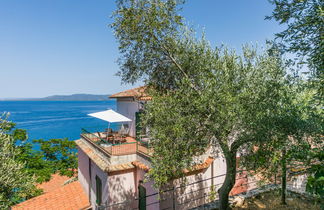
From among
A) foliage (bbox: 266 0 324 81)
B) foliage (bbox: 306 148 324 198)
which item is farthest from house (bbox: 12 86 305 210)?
foliage (bbox: 266 0 324 81)

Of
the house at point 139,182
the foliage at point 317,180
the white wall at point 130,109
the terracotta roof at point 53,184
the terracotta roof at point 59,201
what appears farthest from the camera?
the terracotta roof at point 53,184

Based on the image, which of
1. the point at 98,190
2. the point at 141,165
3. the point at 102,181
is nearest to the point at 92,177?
the point at 98,190

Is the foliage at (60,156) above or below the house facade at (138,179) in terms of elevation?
below

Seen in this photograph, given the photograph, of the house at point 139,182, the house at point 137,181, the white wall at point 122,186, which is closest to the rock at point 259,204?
the house at point 139,182

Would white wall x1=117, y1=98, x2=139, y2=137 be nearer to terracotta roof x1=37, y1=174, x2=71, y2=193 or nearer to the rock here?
the rock

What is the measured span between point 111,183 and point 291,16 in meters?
11.6

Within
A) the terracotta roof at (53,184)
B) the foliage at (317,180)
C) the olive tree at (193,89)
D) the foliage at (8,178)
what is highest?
the olive tree at (193,89)

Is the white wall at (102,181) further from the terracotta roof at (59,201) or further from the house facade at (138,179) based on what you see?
the terracotta roof at (59,201)

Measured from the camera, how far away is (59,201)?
17.1 meters

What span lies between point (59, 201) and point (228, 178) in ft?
48.9

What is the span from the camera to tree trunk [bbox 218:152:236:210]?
8319 millimetres

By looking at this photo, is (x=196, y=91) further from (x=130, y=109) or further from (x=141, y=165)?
(x=130, y=109)

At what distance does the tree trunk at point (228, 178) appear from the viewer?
832cm

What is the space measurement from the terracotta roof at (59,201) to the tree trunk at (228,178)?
12099mm
